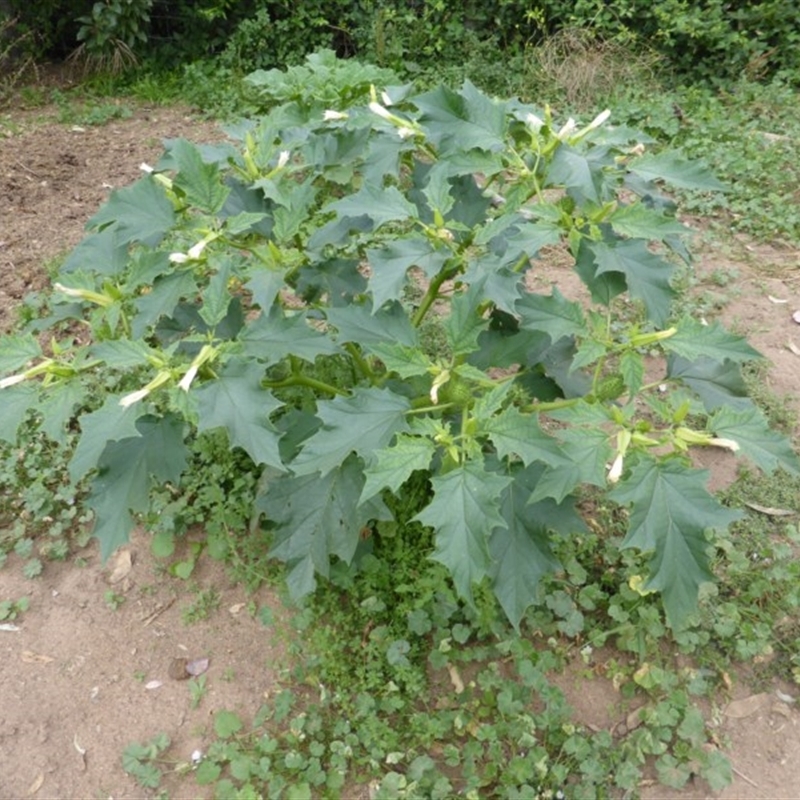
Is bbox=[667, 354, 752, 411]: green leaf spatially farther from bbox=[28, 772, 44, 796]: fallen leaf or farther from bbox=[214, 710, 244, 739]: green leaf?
bbox=[28, 772, 44, 796]: fallen leaf

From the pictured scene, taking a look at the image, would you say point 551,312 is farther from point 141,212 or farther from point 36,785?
point 36,785

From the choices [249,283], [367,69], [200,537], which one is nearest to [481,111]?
[249,283]

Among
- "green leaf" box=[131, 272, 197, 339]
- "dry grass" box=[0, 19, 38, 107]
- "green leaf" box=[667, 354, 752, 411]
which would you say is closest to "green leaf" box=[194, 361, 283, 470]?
"green leaf" box=[131, 272, 197, 339]

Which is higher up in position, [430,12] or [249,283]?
[249,283]

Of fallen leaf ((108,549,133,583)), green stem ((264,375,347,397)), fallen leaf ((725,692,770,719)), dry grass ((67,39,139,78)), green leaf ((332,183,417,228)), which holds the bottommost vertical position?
fallen leaf ((108,549,133,583))

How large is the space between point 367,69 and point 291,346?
133 inches

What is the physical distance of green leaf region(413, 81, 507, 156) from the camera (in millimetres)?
2172

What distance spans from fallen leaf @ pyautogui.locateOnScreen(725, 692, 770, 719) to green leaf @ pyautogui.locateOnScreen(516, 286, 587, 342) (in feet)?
4.18

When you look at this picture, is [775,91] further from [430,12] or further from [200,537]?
[200,537]

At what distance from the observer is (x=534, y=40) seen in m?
6.52

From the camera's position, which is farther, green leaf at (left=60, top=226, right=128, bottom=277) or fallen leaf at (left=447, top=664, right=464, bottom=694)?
fallen leaf at (left=447, top=664, right=464, bottom=694)

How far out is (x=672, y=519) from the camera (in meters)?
1.79

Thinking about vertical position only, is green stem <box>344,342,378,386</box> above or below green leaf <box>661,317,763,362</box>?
below

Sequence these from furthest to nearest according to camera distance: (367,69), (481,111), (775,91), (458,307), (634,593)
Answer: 1. (775,91)
2. (367,69)
3. (634,593)
4. (481,111)
5. (458,307)
